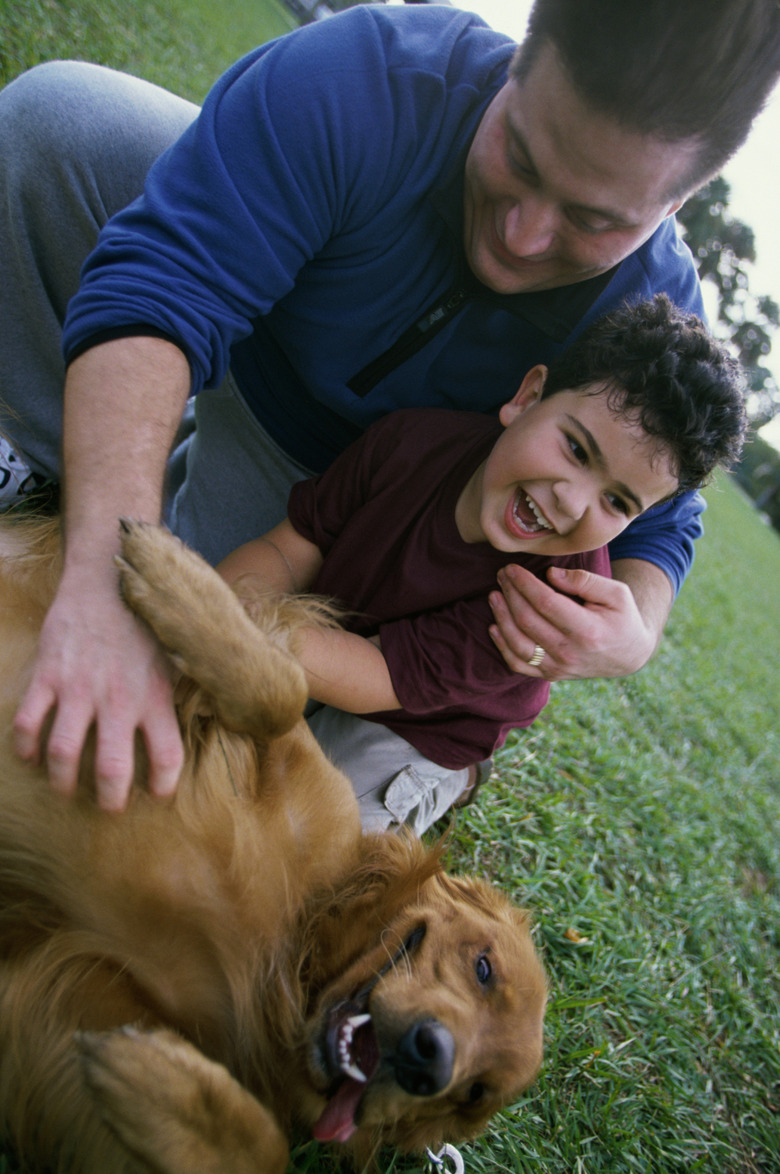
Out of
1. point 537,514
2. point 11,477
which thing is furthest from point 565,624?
point 11,477

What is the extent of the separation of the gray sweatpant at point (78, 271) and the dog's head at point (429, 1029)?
62 cm

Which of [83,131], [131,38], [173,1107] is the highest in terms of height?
[83,131]

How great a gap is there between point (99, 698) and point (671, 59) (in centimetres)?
182

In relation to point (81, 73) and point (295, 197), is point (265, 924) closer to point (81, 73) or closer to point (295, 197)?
point (295, 197)

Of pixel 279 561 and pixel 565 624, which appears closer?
pixel 565 624

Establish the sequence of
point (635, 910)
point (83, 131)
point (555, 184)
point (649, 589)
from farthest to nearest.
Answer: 1. point (635, 910)
2. point (649, 589)
3. point (83, 131)
4. point (555, 184)

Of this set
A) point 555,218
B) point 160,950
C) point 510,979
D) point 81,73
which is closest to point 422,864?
point 510,979

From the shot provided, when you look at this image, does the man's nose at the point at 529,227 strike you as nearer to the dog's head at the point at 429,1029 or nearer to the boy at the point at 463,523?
the boy at the point at 463,523

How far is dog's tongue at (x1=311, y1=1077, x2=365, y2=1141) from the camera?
4.94 ft

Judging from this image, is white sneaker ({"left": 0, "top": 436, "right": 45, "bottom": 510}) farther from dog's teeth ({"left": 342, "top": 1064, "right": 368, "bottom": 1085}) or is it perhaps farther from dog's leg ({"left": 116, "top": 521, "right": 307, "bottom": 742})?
dog's teeth ({"left": 342, "top": 1064, "right": 368, "bottom": 1085})

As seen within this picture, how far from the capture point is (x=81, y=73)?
2383 mm

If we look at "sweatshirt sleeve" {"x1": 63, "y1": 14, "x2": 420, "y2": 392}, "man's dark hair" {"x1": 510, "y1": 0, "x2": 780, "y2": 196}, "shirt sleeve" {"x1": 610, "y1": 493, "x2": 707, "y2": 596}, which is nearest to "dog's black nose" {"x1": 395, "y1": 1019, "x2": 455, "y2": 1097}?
"sweatshirt sleeve" {"x1": 63, "y1": 14, "x2": 420, "y2": 392}

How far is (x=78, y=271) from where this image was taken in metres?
2.50

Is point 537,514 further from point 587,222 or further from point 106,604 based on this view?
point 106,604
